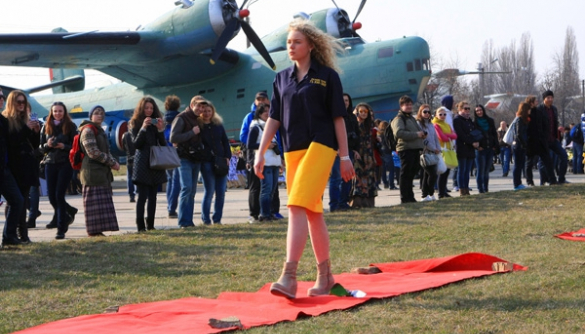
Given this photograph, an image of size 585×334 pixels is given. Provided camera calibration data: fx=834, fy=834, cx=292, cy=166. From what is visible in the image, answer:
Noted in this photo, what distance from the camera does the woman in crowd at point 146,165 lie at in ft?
36.4

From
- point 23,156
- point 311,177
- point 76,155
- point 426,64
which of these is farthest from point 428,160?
point 426,64

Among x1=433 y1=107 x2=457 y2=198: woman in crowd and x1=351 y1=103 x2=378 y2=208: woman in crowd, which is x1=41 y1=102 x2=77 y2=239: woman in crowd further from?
x1=433 y1=107 x2=457 y2=198: woman in crowd

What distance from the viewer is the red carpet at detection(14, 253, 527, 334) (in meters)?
4.82

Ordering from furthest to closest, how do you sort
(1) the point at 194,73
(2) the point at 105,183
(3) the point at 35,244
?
1. (1) the point at 194,73
2. (2) the point at 105,183
3. (3) the point at 35,244

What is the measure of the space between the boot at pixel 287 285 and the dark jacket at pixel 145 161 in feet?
19.4

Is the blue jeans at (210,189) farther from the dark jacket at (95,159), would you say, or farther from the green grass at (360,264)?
the dark jacket at (95,159)

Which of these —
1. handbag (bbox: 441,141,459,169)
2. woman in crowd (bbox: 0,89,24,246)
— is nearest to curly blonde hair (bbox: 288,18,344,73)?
woman in crowd (bbox: 0,89,24,246)

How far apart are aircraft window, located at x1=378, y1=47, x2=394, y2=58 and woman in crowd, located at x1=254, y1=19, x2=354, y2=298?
2279cm

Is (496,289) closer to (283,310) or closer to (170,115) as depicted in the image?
(283,310)

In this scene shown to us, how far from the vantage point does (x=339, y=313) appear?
197 inches

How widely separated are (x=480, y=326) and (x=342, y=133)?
169 centimetres

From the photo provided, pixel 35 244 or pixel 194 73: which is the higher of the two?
pixel 194 73

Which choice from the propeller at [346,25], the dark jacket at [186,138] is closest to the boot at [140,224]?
the dark jacket at [186,138]

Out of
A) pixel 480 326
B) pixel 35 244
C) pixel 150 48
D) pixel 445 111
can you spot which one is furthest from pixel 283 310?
pixel 150 48
